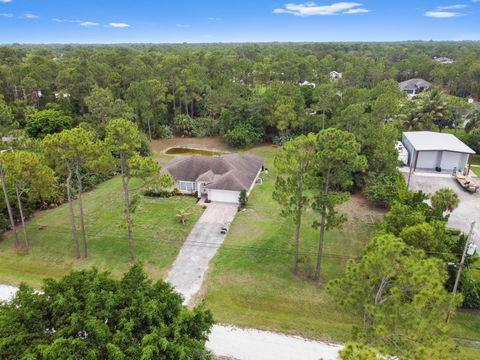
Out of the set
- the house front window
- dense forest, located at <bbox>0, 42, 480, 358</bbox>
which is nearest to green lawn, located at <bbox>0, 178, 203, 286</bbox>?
dense forest, located at <bbox>0, 42, 480, 358</bbox>

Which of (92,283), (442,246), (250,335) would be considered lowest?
(250,335)

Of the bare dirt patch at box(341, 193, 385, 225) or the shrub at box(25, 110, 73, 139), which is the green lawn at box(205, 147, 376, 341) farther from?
the shrub at box(25, 110, 73, 139)

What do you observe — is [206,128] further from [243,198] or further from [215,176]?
[243,198]

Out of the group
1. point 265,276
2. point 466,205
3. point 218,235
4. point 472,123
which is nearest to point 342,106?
point 472,123

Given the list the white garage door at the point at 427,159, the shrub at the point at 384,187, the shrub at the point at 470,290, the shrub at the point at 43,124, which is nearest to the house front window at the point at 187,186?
the shrub at the point at 384,187

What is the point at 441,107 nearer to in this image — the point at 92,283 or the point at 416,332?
the point at 416,332
